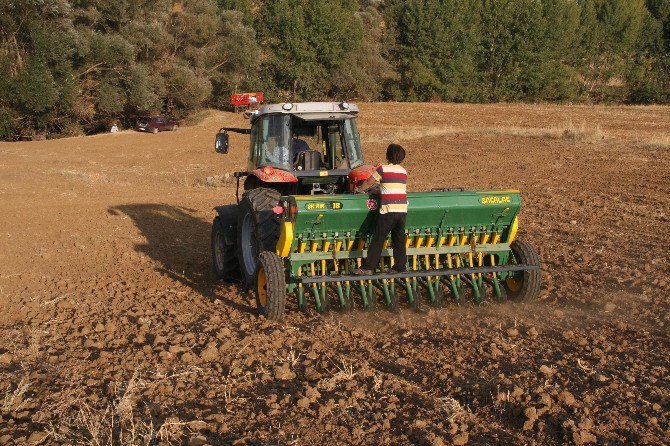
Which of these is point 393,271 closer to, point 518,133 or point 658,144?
point 658,144

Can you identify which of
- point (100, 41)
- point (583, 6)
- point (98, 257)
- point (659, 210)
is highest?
point (583, 6)

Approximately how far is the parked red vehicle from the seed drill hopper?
30350 mm

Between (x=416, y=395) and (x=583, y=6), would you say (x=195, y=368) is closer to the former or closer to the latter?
(x=416, y=395)

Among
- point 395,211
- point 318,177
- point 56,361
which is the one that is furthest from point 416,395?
point 318,177

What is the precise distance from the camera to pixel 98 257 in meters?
9.43

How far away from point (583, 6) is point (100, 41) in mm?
45667

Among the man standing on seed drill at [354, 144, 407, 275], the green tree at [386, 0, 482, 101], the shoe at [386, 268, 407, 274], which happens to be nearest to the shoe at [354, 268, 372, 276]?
the man standing on seed drill at [354, 144, 407, 275]

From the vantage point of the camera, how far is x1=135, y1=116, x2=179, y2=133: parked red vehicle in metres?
36.6

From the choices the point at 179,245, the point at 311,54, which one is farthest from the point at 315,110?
the point at 311,54

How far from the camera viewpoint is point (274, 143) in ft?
24.7

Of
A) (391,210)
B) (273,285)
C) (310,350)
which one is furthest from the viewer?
(391,210)

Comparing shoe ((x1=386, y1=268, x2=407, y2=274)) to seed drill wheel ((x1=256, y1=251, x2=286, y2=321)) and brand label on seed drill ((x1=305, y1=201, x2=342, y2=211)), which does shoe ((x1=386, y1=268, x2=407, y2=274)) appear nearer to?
brand label on seed drill ((x1=305, y1=201, x2=342, y2=211))

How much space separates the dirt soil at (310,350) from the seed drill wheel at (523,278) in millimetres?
137

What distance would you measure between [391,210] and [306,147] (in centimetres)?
193
